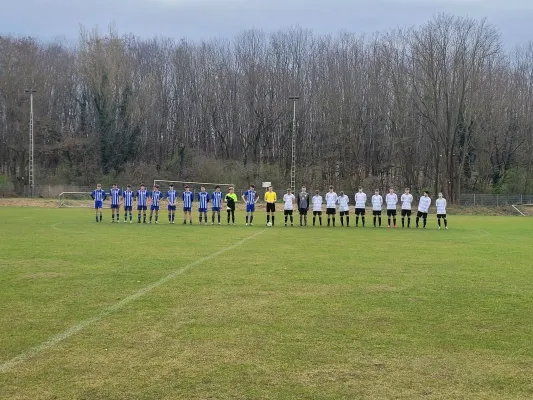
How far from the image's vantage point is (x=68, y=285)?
355 inches

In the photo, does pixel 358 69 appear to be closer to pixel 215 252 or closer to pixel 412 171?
pixel 412 171

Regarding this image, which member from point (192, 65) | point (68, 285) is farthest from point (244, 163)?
point (68, 285)

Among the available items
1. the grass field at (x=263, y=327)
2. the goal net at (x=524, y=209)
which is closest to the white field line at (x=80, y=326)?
the grass field at (x=263, y=327)

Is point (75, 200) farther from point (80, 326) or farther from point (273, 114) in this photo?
point (80, 326)

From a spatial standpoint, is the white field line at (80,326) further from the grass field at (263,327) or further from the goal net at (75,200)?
the goal net at (75,200)

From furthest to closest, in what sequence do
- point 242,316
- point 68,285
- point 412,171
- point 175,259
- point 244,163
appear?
point 244,163, point 412,171, point 175,259, point 68,285, point 242,316

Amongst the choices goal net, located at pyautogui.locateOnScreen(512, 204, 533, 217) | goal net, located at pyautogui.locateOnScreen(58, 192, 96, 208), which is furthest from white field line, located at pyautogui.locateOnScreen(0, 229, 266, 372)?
goal net, located at pyautogui.locateOnScreen(512, 204, 533, 217)

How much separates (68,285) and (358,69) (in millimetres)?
58398

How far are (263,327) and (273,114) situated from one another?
6132 cm

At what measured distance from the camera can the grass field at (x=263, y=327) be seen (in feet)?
15.3

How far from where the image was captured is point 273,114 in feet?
219

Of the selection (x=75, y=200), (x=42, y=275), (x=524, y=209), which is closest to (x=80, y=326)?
(x=42, y=275)

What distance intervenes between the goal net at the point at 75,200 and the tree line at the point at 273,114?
7.98 m

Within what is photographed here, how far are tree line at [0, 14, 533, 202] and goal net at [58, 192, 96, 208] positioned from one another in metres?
7.98
